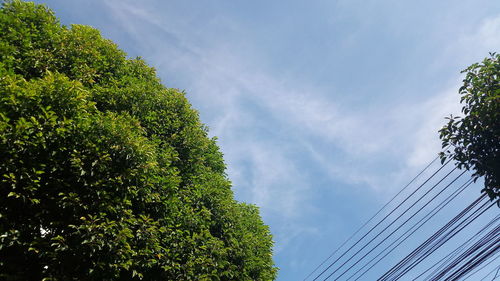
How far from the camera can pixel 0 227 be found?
7641 mm

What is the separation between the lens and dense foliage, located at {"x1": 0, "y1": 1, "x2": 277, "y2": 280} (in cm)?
799

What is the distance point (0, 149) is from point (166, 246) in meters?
4.00

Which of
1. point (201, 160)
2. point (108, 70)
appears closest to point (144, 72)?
point (108, 70)

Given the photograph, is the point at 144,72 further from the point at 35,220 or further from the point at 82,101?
the point at 35,220

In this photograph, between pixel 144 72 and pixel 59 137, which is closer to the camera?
pixel 59 137

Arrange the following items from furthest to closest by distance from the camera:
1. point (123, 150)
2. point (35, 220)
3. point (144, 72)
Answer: point (144, 72) → point (123, 150) → point (35, 220)

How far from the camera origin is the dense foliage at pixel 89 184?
7.99 meters

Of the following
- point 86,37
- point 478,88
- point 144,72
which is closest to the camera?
point 478,88

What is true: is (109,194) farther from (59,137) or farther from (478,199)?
(478,199)

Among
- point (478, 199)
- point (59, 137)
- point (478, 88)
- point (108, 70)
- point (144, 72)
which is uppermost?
point (144, 72)

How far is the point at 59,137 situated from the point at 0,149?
1118mm

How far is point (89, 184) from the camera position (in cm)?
854

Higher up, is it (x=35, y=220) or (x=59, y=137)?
(x=59, y=137)

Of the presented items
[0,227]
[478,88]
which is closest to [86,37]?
[0,227]
